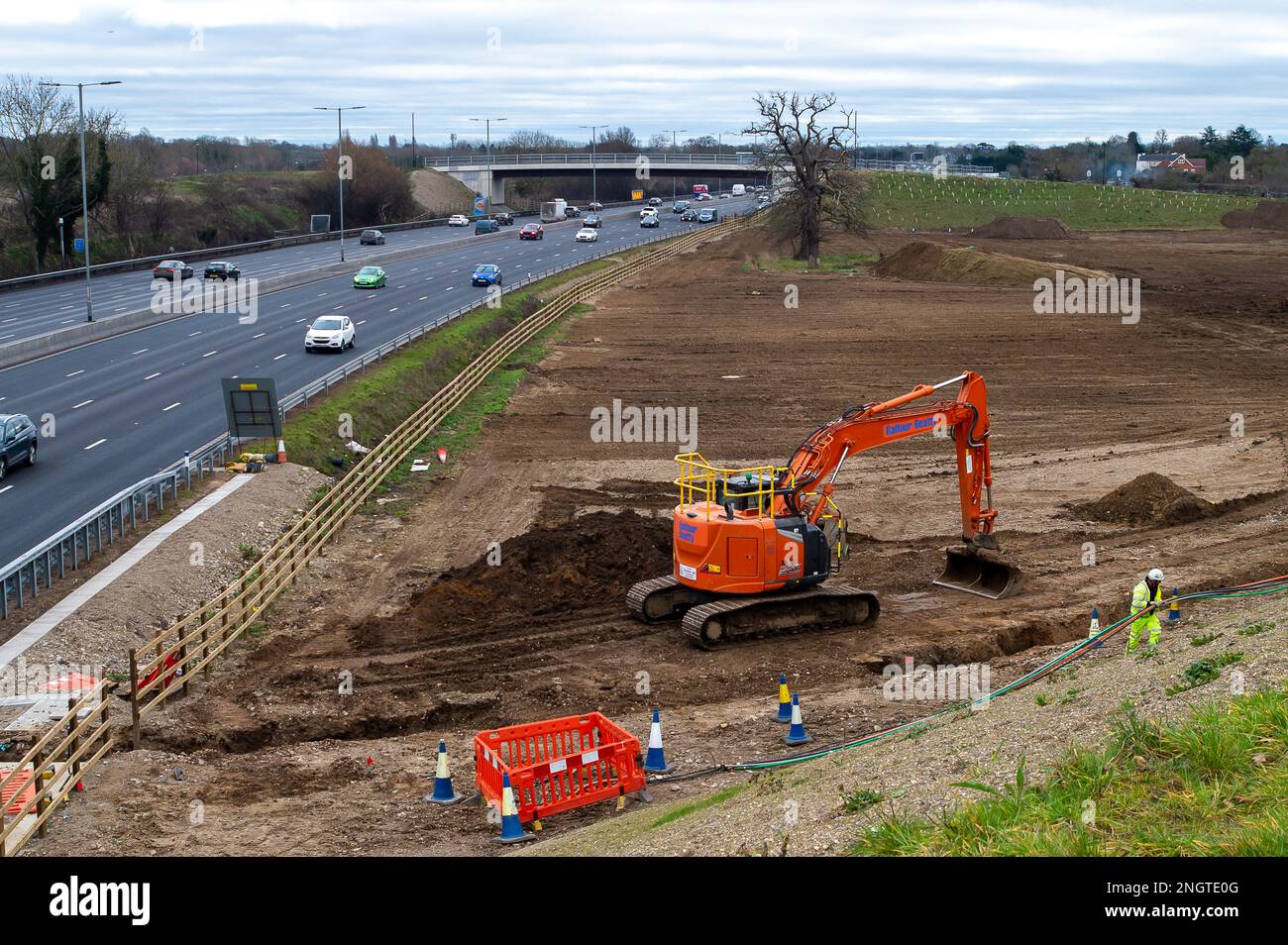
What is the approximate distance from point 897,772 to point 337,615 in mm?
13066

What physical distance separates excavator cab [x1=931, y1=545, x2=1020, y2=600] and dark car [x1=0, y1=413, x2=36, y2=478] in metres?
20.5

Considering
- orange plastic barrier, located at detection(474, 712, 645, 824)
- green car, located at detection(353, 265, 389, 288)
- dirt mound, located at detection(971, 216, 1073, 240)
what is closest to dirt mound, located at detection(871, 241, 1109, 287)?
dirt mound, located at detection(971, 216, 1073, 240)

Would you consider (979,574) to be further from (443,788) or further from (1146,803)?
(1146,803)

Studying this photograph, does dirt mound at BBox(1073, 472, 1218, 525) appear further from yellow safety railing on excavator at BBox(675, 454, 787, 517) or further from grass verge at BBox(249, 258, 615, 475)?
grass verge at BBox(249, 258, 615, 475)

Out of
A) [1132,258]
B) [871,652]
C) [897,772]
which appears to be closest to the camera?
[897,772]

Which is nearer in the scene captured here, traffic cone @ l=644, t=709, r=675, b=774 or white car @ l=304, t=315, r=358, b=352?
traffic cone @ l=644, t=709, r=675, b=774

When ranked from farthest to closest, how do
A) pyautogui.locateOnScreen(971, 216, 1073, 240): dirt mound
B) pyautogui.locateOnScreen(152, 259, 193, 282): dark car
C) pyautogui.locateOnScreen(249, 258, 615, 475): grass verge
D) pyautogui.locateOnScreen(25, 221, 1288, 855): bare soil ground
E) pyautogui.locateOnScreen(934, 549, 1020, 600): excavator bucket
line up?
1. pyautogui.locateOnScreen(971, 216, 1073, 240): dirt mound
2. pyautogui.locateOnScreen(152, 259, 193, 282): dark car
3. pyautogui.locateOnScreen(249, 258, 615, 475): grass verge
4. pyautogui.locateOnScreen(934, 549, 1020, 600): excavator bucket
5. pyautogui.locateOnScreen(25, 221, 1288, 855): bare soil ground

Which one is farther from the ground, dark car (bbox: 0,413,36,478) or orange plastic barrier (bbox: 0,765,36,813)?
dark car (bbox: 0,413,36,478)

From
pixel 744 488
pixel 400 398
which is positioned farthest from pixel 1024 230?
pixel 744 488

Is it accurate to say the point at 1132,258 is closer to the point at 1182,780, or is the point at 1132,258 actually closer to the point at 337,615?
the point at 337,615

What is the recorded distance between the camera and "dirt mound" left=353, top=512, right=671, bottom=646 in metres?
22.9

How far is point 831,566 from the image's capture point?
2345 centimetres

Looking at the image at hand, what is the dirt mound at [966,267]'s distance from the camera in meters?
74.4
